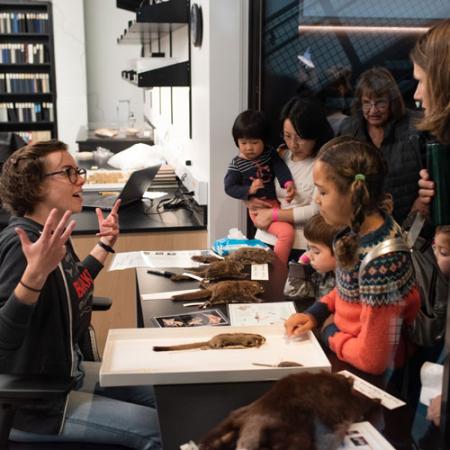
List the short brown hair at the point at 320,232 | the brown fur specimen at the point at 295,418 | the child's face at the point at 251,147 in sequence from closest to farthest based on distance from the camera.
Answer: the brown fur specimen at the point at 295,418 → the short brown hair at the point at 320,232 → the child's face at the point at 251,147

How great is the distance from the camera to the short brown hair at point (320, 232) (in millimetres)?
1714

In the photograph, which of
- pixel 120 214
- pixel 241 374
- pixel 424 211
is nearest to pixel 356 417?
pixel 241 374

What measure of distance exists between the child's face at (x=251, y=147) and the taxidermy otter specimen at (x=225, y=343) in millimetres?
1328

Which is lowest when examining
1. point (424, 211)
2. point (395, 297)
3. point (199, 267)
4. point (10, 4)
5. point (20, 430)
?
point (20, 430)

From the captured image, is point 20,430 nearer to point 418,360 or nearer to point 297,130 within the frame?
point 418,360

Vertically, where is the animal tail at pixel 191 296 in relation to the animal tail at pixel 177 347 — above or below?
below

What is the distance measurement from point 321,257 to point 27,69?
6956mm

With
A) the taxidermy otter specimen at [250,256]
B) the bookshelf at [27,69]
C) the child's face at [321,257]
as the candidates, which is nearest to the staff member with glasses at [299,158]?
the taxidermy otter specimen at [250,256]

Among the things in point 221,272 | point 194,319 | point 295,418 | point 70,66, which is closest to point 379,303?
point 295,418

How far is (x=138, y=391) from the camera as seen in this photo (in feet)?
5.92

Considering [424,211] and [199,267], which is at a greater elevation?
[424,211]

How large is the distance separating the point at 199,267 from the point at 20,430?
0.97 metres

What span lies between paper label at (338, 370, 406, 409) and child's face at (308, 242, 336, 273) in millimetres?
408

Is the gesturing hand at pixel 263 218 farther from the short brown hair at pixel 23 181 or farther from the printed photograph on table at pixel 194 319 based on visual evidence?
the short brown hair at pixel 23 181
